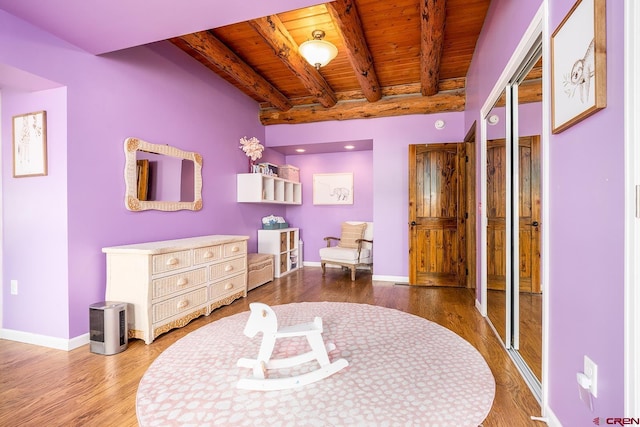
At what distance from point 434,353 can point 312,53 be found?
274 cm

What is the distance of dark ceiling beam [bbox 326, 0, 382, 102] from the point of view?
247 centimetres

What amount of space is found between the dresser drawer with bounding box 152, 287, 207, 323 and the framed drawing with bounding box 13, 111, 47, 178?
1412 mm

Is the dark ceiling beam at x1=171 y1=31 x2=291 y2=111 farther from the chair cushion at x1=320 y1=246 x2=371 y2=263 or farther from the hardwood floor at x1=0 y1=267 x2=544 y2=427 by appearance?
the hardwood floor at x1=0 y1=267 x2=544 y2=427

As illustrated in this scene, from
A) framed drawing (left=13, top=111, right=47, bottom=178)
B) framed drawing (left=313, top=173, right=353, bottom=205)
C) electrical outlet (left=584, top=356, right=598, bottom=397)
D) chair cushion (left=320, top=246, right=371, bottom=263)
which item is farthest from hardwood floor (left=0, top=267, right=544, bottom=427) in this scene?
framed drawing (left=313, top=173, right=353, bottom=205)

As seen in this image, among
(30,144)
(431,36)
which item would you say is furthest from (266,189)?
(431,36)

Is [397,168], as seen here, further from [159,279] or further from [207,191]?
[159,279]

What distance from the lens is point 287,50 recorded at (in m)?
3.07

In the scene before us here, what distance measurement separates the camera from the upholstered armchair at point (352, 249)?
4.66m

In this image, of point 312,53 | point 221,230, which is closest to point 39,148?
point 221,230

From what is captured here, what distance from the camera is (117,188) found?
2.68m

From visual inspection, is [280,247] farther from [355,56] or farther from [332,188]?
[355,56]

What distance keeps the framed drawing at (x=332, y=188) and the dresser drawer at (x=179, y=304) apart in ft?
10.5

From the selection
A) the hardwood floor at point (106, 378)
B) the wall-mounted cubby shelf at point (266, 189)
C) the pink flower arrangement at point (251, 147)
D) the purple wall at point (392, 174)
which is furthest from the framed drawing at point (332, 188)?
the hardwood floor at point (106, 378)
